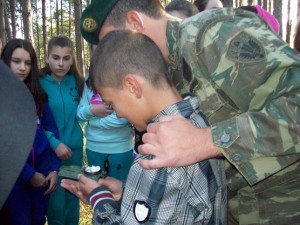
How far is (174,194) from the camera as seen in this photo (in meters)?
1.46

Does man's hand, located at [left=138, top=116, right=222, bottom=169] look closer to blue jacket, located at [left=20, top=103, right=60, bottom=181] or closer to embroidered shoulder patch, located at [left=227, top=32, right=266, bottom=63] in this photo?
embroidered shoulder patch, located at [left=227, top=32, right=266, bottom=63]

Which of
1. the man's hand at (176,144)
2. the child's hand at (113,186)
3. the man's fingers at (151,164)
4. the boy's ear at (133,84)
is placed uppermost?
the boy's ear at (133,84)

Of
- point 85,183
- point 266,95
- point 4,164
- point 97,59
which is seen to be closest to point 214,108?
point 266,95

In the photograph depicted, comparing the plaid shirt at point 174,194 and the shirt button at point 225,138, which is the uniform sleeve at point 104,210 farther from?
the shirt button at point 225,138

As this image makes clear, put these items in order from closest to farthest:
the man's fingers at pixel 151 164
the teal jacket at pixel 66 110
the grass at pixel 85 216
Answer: the man's fingers at pixel 151 164, the teal jacket at pixel 66 110, the grass at pixel 85 216

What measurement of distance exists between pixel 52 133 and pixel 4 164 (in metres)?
2.82

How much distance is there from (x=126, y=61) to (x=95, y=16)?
25.3 inches

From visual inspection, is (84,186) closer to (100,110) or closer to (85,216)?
(100,110)

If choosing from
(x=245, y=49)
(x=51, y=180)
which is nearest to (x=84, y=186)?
(x=245, y=49)

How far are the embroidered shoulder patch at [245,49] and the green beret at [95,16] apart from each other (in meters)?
0.86

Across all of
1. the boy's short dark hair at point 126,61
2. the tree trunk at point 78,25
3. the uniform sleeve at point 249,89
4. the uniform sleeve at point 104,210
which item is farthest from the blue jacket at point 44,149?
the tree trunk at point 78,25

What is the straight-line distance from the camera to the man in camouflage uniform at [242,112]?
144 cm

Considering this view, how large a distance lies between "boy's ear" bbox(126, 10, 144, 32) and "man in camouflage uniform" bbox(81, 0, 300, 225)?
175 mm

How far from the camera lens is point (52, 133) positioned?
3590 millimetres
